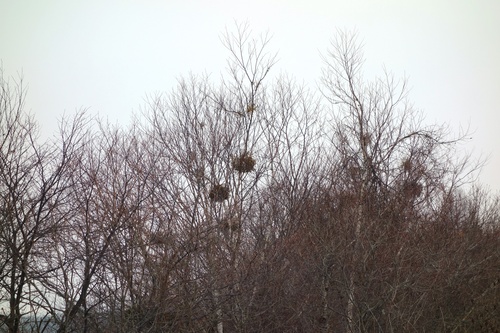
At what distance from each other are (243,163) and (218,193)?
910 millimetres

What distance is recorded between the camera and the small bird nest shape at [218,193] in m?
13.4

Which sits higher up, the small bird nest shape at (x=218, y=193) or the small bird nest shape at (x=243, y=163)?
the small bird nest shape at (x=243, y=163)

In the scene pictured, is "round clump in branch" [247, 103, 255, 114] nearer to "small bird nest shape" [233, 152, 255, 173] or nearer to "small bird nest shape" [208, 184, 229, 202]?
"small bird nest shape" [233, 152, 255, 173]

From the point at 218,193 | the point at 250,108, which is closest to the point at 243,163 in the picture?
the point at 218,193

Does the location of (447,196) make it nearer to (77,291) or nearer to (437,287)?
(437,287)

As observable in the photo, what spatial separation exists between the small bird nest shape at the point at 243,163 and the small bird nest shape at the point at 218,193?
0.62 meters

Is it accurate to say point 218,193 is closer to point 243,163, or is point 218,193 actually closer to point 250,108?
point 243,163

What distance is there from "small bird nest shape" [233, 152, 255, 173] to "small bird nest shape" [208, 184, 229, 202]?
62cm

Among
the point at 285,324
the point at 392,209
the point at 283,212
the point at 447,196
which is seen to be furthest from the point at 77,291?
the point at 447,196

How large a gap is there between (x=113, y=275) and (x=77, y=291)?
0.60 m

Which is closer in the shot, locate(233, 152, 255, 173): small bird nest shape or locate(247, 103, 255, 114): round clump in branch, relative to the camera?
locate(233, 152, 255, 173): small bird nest shape

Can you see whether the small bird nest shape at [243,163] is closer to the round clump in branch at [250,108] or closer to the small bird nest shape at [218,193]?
the small bird nest shape at [218,193]

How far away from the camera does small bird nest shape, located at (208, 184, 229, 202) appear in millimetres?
13430

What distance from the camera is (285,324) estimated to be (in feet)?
45.2
